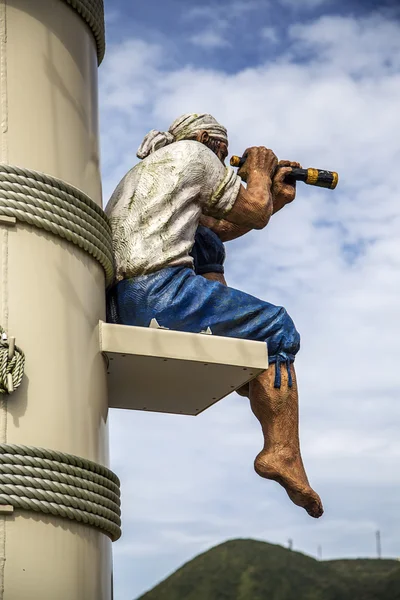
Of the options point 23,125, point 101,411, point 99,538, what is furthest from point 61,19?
point 99,538

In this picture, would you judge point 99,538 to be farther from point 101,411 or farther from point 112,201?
point 112,201

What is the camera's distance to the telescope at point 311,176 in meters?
6.91

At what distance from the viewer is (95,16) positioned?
6359mm

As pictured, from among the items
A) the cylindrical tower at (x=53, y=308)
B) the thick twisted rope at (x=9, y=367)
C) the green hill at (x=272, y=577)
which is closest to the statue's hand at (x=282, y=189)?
the cylindrical tower at (x=53, y=308)

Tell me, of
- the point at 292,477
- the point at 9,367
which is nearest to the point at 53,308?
the point at 9,367

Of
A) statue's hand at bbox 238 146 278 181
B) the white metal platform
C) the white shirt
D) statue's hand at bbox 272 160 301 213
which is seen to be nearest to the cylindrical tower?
the white metal platform

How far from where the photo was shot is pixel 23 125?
5.70 m

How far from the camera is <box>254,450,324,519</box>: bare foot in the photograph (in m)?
6.24

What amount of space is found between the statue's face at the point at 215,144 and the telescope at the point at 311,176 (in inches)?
3.1

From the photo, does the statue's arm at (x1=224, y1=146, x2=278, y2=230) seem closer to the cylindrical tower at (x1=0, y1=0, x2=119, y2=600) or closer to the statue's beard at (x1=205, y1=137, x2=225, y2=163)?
the statue's beard at (x1=205, y1=137, x2=225, y2=163)

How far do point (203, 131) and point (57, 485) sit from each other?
97.8 inches

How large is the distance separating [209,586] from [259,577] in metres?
1.69

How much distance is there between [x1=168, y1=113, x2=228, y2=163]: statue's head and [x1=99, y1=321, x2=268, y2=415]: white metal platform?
131cm

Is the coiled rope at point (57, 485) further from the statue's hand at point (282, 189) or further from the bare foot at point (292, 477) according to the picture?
the statue's hand at point (282, 189)
